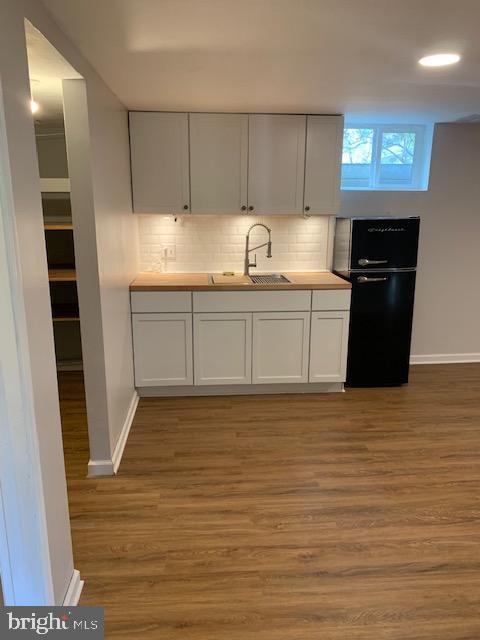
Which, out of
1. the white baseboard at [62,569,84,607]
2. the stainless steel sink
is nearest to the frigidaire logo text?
the white baseboard at [62,569,84,607]

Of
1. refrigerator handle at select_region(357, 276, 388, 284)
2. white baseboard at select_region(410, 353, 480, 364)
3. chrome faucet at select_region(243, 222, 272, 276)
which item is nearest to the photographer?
refrigerator handle at select_region(357, 276, 388, 284)

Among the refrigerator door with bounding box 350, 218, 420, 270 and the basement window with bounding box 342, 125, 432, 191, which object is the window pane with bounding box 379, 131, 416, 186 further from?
the refrigerator door with bounding box 350, 218, 420, 270

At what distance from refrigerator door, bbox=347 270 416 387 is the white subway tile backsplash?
0.60 m

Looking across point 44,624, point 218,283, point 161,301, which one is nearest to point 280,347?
point 218,283

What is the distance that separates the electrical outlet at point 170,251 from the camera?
3.98m

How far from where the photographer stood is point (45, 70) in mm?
2031

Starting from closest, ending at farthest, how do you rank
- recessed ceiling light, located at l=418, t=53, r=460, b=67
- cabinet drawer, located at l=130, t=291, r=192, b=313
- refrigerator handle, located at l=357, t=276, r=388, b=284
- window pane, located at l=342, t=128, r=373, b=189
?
recessed ceiling light, located at l=418, t=53, r=460, b=67, cabinet drawer, located at l=130, t=291, r=192, b=313, refrigerator handle, located at l=357, t=276, r=388, b=284, window pane, located at l=342, t=128, r=373, b=189

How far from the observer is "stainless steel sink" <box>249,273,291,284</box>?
3.71 metres

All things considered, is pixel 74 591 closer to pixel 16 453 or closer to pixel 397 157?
pixel 16 453

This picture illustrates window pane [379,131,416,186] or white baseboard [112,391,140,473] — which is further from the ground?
window pane [379,131,416,186]

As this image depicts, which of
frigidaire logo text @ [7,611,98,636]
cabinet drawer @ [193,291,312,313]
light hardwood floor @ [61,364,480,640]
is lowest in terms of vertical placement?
light hardwood floor @ [61,364,480,640]

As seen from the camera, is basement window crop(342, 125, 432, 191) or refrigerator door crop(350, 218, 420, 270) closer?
refrigerator door crop(350, 218, 420, 270)

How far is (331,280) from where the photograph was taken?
3.71 meters

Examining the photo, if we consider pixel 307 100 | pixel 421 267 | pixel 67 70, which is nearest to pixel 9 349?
pixel 67 70
